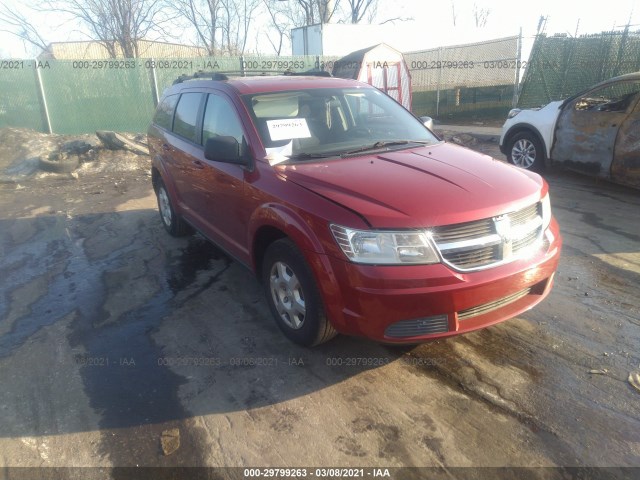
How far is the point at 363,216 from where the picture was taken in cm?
269

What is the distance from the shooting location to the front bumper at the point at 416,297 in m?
2.63

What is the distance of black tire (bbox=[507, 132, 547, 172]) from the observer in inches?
314

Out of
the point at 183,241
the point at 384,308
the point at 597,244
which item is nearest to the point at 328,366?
the point at 384,308

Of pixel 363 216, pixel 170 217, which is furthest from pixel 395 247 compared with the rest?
pixel 170 217

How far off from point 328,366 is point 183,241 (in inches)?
126

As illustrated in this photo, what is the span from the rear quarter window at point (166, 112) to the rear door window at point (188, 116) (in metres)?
0.19

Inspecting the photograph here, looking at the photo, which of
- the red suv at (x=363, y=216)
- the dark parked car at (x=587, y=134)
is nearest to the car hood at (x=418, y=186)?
the red suv at (x=363, y=216)

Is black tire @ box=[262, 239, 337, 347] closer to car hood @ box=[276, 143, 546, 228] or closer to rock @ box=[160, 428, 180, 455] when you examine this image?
car hood @ box=[276, 143, 546, 228]

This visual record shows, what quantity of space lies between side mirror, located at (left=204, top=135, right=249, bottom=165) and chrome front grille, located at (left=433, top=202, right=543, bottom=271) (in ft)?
5.30

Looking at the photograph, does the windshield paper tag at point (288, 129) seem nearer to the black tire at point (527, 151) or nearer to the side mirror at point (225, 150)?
the side mirror at point (225, 150)

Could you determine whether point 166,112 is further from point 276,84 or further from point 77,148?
point 77,148

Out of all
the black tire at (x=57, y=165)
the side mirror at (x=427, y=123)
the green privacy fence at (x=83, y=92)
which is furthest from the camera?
the green privacy fence at (x=83, y=92)

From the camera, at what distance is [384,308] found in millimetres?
2662


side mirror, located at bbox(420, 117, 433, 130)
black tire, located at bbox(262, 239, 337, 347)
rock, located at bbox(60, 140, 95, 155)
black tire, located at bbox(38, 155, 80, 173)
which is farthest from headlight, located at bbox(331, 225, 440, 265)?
rock, located at bbox(60, 140, 95, 155)
